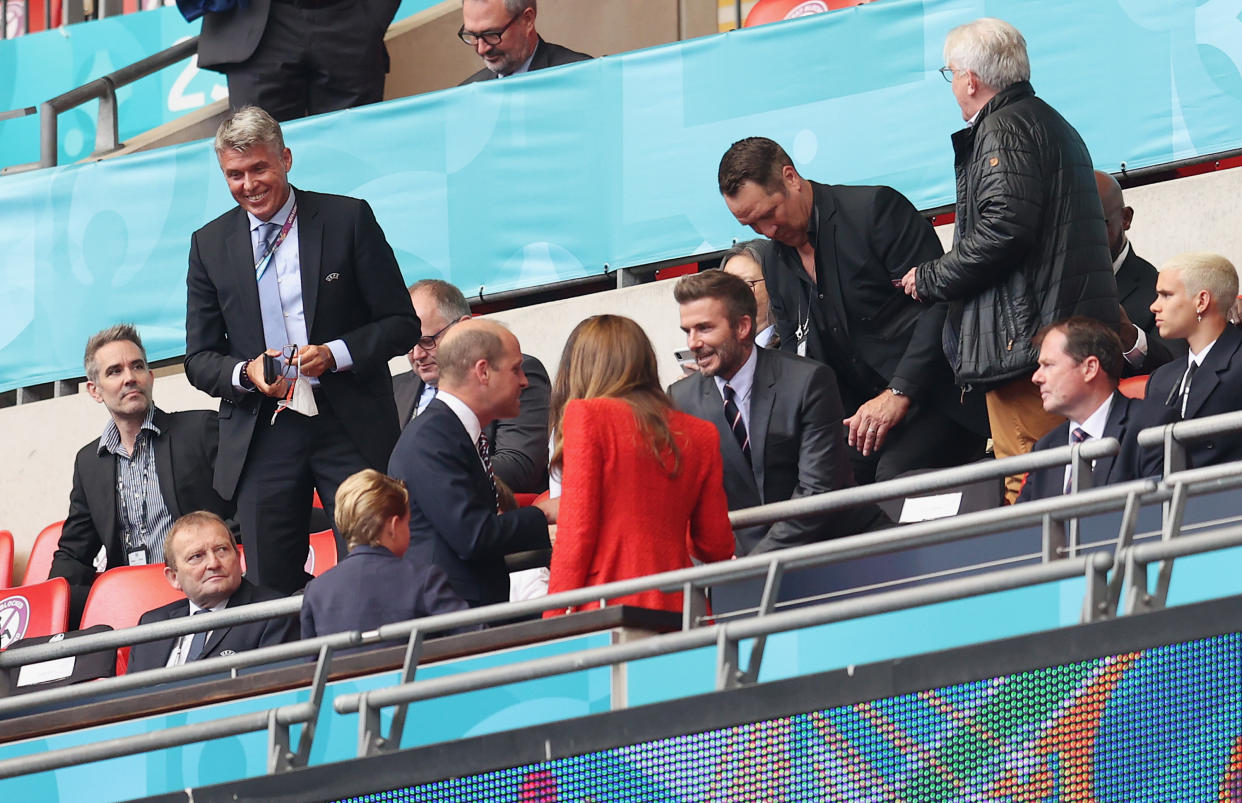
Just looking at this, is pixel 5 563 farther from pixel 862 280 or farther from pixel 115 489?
pixel 862 280

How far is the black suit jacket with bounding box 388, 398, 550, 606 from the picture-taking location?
5.50 meters

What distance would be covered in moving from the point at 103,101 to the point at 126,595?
13.5 ft

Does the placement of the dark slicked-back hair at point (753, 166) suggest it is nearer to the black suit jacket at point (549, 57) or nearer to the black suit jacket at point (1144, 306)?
the black suit jacket at point (1144, 306)

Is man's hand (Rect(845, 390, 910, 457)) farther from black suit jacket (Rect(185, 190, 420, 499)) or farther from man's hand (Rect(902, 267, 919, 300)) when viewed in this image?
black suit jacket (Rect(185, 190, 420, 499))

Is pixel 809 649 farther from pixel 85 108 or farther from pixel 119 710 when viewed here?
pixel 85 108

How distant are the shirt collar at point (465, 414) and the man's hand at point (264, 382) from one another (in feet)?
2.39

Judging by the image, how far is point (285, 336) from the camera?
652 centimetres

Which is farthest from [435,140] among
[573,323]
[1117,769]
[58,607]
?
[1117,769]

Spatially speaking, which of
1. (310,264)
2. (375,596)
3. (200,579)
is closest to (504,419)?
(310,264)


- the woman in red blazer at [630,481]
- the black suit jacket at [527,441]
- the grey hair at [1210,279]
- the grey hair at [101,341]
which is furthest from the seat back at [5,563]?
the grey hair at [1210,279]

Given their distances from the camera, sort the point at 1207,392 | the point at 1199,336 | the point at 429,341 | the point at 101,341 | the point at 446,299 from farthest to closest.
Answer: the point at 101,341 < the point at 446,299 < the point at 429,341 < the point at 1199,336 < the point at 1207,392

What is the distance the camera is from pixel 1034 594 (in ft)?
15.0

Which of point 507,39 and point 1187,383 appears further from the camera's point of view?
point 507,39

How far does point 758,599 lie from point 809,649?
0.68 metres
